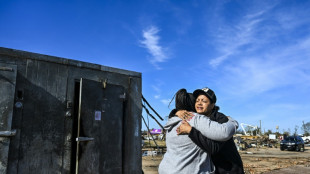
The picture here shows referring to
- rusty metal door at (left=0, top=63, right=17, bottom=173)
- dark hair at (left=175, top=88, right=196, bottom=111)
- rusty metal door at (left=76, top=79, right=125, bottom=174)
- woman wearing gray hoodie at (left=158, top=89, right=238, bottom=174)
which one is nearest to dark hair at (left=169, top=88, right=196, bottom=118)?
dark hair at (left=175, top=88, right=196, bottom=111)

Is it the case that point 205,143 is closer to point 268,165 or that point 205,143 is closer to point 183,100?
point 183,100

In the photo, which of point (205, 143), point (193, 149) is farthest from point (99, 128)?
point (205, 143)

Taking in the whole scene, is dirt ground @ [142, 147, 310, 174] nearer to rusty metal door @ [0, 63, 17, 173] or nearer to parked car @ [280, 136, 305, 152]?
rusty metal door @ [0, 63, 17, 173]

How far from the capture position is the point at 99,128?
451 cm

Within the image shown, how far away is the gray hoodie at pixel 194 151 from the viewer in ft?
6.09

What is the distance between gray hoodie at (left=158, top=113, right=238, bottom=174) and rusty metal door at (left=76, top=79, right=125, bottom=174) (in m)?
2.55

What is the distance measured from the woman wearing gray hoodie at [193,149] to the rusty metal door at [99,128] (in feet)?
8.35

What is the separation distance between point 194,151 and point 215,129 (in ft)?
0.87

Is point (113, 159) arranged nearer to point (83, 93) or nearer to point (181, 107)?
point (83, 93)

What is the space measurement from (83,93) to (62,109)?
1.54ft

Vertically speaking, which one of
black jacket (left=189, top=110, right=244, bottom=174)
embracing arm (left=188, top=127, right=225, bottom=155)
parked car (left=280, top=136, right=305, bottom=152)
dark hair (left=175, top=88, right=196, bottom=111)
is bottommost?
parked car (left=280, top=136, right=305, bottom=152)

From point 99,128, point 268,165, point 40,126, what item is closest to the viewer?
point 40,126

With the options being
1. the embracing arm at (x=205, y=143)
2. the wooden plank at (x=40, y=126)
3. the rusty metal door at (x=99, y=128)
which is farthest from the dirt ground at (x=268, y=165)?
the embracing arm at (x=205, y=143)

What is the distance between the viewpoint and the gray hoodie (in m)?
1.86
